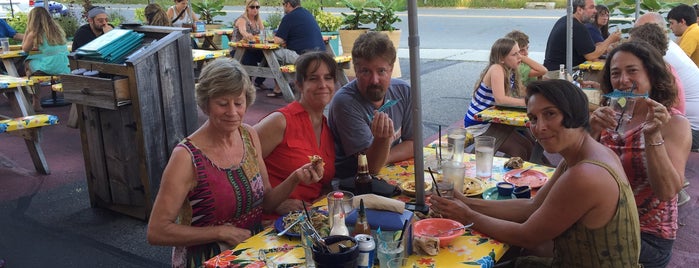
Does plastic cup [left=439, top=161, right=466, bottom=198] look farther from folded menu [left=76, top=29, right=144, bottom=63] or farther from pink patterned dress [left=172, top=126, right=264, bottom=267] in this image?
folded menu [left=76, top=29, right=144, bottom=63]

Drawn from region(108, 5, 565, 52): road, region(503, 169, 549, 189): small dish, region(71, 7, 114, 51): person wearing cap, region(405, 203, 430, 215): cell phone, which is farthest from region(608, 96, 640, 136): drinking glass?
region(108, 5, 565, 52): road

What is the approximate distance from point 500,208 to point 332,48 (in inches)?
338

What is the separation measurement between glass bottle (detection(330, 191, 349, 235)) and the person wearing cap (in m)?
6.63

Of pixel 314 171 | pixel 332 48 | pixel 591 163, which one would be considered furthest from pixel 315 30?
pixel 591 163

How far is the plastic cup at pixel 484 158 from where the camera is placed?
3293 millimetres

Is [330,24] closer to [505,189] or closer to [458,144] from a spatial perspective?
[458,144]

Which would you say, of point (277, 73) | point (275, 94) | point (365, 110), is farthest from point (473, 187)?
point (275, 94)

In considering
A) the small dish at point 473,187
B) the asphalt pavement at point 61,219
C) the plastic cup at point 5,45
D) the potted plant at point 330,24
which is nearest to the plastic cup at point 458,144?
the small dish at point 473,187

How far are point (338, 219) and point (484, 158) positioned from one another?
1.25m

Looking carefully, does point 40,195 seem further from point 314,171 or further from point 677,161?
Result: point 677,161

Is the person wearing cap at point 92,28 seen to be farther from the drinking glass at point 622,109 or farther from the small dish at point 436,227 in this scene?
the drinking glass at point 622,109

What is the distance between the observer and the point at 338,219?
2334 millimetres

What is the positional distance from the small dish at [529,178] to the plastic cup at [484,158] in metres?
0.10

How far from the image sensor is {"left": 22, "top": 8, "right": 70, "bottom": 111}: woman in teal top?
27.3 feet
